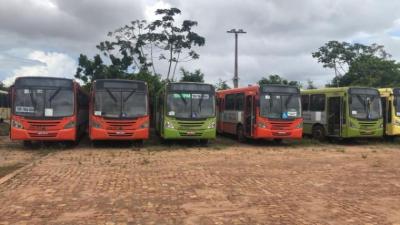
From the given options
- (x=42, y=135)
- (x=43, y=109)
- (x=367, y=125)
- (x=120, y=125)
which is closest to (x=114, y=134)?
(x=120, y=125)

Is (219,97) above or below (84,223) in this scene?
above

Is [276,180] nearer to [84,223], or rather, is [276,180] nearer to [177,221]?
[177,221]

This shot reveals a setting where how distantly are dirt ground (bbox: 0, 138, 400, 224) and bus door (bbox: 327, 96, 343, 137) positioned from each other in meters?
5.87

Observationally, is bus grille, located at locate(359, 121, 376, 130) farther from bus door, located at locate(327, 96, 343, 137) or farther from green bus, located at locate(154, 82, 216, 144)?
green bus, located at locate(154, 82, 216, 144)

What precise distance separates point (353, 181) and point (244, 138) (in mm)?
12036

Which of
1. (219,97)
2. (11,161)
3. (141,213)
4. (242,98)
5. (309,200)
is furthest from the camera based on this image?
(219,97)

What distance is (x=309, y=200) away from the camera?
9195mm

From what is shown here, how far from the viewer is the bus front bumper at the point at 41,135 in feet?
60.6

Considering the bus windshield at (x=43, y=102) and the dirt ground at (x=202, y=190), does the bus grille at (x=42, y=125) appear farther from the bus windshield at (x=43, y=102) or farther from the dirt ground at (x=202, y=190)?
the dirt ground at (x=202, y=190)

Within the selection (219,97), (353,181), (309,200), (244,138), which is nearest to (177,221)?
(309,200)

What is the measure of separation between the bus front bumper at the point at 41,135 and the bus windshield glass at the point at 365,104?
39.8 ft

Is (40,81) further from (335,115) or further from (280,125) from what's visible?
(335,115)

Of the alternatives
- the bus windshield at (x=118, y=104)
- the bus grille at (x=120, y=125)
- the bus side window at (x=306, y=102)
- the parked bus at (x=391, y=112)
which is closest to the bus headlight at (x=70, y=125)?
the bus windshield at (x=118, y=104)

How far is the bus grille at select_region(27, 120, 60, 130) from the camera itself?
731 inches
